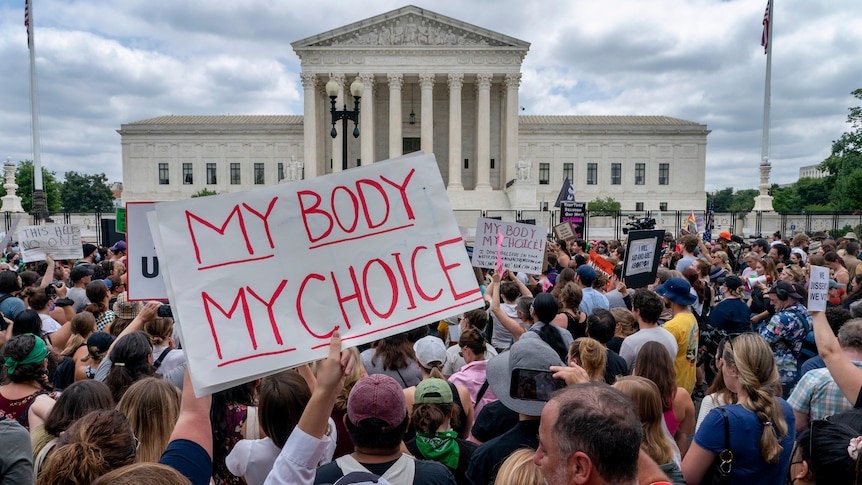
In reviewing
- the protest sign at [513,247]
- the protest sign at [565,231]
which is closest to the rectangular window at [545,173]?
the protest sign at [565,231]

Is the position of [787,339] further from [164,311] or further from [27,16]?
[27,16]

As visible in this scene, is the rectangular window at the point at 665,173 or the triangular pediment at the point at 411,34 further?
the rectangular window at the point at 665,173

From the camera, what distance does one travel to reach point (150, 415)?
3.28 meters

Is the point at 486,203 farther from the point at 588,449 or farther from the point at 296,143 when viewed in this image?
the point at 588,449

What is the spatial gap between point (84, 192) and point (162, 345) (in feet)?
351

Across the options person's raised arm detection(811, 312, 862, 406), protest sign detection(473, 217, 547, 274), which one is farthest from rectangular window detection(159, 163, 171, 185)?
person's raised arm detection(811, 312, 862, 406)

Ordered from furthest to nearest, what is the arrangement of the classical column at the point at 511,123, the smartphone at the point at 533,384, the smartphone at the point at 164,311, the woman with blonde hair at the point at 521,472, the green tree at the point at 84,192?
the green tree at the point at 84,192
the classical column at the point at 511,123
the smartphone at the point at 164,311
the smartphone at the point at 533,384
the woman with blonde hair at the point at 521,472

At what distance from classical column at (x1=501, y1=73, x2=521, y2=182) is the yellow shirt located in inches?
1901

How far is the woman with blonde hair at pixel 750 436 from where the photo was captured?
338cm

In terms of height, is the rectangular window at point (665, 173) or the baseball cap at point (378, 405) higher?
the rectangular window at point (665, 173)

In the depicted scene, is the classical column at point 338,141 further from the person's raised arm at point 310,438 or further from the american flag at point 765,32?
the person's raised arm at point 310,438

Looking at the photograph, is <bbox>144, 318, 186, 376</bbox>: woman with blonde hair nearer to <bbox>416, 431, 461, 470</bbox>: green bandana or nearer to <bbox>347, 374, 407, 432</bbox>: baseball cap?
<bbox>416, 431, 461, 470</bbox>: green bandana

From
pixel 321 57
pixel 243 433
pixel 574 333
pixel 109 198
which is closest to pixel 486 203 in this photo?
pixel 321 57

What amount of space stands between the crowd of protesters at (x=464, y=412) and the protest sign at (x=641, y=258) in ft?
5.84
